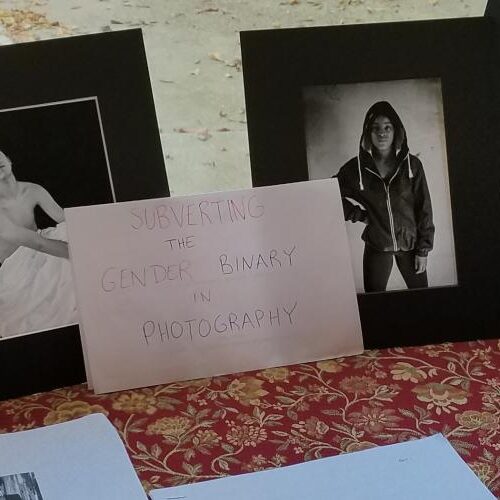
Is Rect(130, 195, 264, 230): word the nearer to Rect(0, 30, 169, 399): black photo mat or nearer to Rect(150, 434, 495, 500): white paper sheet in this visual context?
Rect(0, 30, 169, 399): black photo mat

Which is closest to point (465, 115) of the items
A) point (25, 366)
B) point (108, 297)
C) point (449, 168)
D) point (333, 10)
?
point (449, 168)

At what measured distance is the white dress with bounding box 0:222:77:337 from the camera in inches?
→ 34.5

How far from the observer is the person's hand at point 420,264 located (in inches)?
37.2

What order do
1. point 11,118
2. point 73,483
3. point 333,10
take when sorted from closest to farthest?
point 73,483
point 11,118
point 333,10

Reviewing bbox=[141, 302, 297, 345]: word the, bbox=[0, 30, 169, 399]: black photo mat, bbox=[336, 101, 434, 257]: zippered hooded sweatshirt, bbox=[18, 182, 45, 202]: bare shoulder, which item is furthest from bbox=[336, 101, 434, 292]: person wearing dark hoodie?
bbox=[18, 182, 45, 202]: bare shoulder

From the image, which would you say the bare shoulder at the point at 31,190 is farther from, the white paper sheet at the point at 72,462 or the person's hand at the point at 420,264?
the person's hand at the point at 420,264

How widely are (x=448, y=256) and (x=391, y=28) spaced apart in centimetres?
26

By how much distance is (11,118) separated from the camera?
34.1 inches

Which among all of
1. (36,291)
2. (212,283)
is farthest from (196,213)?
(36,291)

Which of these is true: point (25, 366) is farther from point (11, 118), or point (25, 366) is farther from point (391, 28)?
point (391, 28)

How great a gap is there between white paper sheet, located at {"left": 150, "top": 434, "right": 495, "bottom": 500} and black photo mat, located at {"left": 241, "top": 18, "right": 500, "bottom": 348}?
0.21m

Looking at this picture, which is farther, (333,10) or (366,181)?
(333,10)

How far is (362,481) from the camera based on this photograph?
0.72 metres

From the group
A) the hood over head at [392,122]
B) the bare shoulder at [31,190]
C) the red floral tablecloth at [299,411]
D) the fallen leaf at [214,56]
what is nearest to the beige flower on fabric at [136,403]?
the red floral tablecloth at [299,411]
